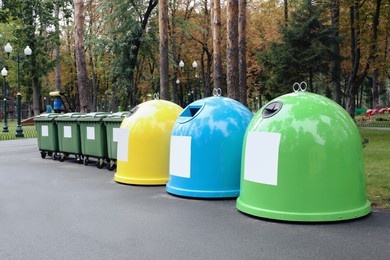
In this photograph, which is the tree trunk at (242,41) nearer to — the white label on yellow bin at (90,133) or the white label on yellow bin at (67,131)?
the white label on yellow bin at (67,131)

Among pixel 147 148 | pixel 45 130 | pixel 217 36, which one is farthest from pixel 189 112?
pixel 217 36

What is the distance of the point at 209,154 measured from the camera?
646 cm

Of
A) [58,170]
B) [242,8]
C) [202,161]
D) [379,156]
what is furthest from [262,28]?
[202,161]

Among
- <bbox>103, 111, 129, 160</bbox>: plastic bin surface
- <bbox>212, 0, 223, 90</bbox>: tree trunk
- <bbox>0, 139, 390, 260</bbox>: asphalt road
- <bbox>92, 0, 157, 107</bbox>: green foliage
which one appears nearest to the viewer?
<bbox>0, 139, 390, 260</bbox>: asphalt road

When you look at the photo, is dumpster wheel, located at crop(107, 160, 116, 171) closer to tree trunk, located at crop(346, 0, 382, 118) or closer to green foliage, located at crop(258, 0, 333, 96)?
green foliage, located at crop(258, 0, 333, 96)

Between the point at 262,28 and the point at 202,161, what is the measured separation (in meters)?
28.2

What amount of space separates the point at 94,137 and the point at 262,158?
20.0 ft

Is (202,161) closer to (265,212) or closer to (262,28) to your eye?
(265,212)

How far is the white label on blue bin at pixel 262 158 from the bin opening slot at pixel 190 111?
1.85 m

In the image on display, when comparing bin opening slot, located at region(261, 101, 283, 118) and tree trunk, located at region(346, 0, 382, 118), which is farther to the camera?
tree trunk, located at region(346, 0, 382, 118)

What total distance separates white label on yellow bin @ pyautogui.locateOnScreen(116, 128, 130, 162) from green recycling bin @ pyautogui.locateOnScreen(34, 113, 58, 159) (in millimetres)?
4828

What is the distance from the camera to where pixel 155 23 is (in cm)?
2642

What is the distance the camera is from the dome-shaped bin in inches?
197

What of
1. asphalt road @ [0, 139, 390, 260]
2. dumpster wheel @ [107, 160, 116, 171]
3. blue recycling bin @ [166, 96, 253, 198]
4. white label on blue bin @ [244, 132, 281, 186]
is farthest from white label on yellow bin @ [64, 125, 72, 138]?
white label on blue bin @ [244, 132, 281, 186]
